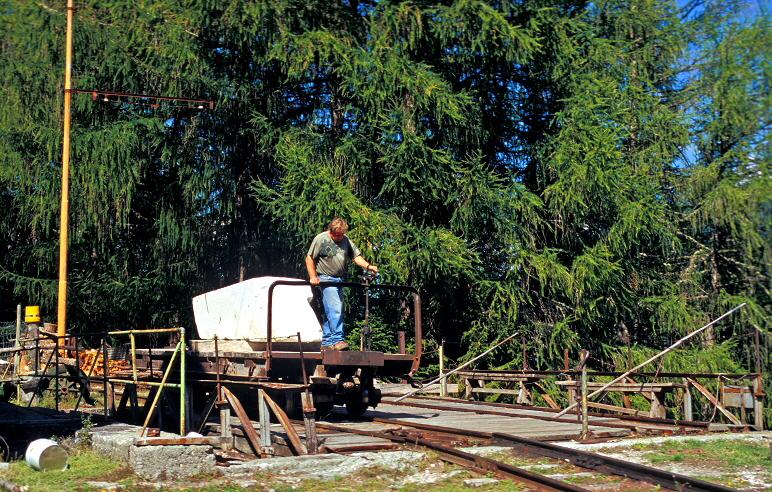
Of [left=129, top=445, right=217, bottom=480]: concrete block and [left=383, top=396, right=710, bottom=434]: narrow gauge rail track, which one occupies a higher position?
[left=129, top=445, right=217, bottom=480]: concrete block

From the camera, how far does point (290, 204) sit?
2000 centimetres

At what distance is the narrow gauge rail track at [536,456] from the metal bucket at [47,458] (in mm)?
3628

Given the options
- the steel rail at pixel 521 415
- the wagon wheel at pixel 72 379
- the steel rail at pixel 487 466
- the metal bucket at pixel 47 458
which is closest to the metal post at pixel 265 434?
the steel rail at pixel 487 466

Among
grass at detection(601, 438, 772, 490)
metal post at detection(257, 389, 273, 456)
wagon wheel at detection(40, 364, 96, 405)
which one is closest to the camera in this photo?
→ grass at detection(601, 438, 772, 490)

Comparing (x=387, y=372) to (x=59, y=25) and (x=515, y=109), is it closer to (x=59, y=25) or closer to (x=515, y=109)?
(x=515, y=109)

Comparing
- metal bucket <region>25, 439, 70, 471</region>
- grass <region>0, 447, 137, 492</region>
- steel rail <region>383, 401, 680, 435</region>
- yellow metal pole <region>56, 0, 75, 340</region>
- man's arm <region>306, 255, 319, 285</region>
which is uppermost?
yellow metal pole <region>56, 0, 75, 340</region>

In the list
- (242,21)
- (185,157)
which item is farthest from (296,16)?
(185,157)

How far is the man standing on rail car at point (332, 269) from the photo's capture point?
1129 cm

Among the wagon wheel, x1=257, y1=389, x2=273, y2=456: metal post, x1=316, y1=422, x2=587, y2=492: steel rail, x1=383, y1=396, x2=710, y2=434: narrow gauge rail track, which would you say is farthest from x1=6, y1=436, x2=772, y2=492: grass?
the wagon wheel

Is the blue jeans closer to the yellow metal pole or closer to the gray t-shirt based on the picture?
the gray t-shirt

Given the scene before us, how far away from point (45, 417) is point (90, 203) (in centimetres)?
1079

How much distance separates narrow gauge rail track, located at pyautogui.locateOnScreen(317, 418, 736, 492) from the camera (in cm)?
731

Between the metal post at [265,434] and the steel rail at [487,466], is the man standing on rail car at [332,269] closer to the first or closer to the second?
the steel rail at [487,466]

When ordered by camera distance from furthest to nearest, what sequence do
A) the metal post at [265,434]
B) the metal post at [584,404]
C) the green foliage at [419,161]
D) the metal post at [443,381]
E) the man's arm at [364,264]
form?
the green foliage at [419,161] < the metal post at [443,381] < the man's arm at [364,264] < the metal post at [584,404] < the metal post at [265,434]
